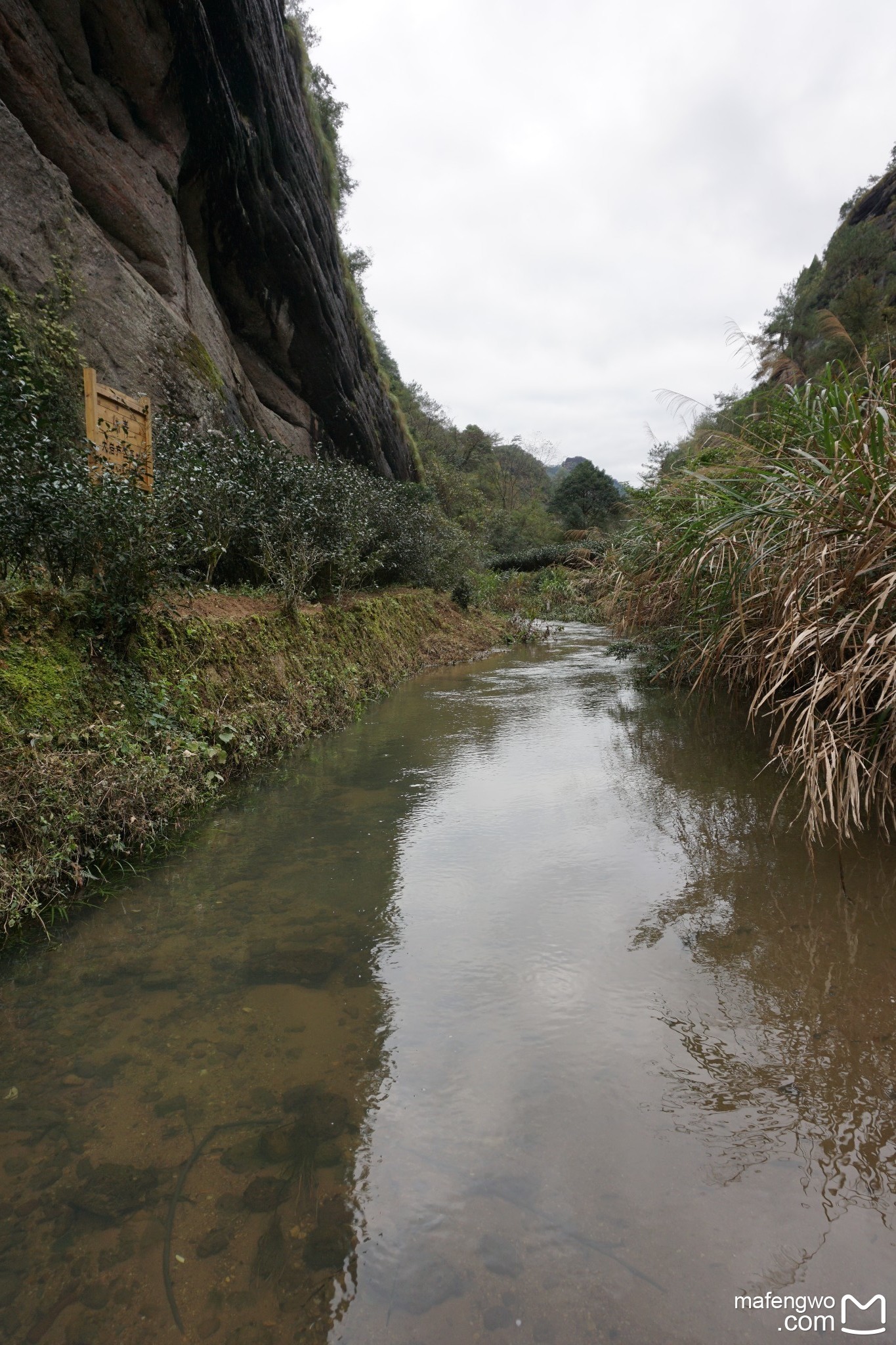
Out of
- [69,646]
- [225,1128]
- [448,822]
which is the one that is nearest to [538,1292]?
[225,1128]

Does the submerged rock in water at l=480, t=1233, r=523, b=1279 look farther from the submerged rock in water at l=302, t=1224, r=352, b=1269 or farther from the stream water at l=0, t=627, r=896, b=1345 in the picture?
Result: the submerged rock in water at l=302, t=1224, r=352, b=1269

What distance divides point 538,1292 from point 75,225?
1155cm

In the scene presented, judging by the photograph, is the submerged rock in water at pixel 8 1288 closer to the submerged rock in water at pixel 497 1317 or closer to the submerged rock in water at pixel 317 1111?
the submerged rock in water at pixel 317 1111

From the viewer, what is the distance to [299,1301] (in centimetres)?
153

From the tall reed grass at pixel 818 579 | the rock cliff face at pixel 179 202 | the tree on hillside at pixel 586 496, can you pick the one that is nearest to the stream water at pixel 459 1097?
the tall reed grass at pixel 818 579

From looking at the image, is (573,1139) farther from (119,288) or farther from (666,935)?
(119,288)

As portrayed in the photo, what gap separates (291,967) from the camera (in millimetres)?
2836

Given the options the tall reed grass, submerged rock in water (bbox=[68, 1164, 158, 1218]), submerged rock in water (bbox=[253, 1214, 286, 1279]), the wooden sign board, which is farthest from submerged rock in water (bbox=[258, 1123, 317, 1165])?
the wooden sign board

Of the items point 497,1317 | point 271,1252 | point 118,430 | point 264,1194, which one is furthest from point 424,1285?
point 118,430

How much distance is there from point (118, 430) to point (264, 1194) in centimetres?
571

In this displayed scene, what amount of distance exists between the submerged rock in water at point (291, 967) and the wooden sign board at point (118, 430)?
11.4ft

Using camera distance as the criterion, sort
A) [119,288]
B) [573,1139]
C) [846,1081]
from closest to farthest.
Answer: [573,1139] < [846,1081] < [119,288]

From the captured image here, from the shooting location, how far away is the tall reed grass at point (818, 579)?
292 cm

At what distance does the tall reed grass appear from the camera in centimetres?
292
